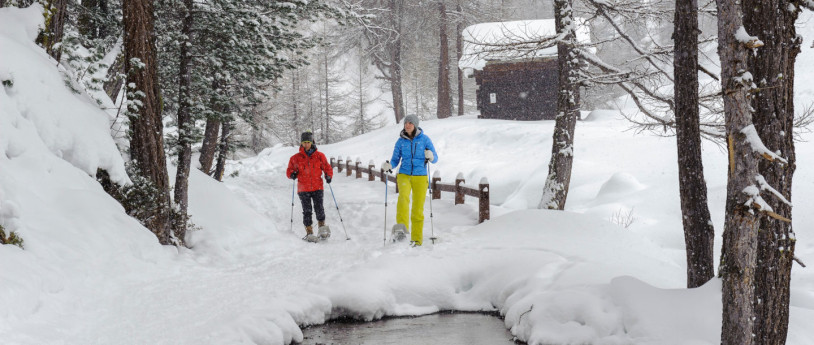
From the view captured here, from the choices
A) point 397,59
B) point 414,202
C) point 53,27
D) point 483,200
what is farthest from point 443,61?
point 53,27

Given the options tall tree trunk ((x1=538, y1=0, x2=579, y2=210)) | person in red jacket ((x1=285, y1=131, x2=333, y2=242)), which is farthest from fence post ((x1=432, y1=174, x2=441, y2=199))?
person in red jacket ((x1=285, y1=131, x2=333, y2=242))

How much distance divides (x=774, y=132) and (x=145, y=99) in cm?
708

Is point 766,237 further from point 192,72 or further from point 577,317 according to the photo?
point 192,72

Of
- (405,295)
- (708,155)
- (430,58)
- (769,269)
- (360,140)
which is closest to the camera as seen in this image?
(769,269)

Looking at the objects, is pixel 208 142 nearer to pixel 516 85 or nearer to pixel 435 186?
pixel 435 186

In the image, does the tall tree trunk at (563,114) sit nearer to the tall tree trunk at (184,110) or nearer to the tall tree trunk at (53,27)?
the tall tree trunk at (184,110)

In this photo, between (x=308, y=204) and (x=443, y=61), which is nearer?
(x=308, y=204)

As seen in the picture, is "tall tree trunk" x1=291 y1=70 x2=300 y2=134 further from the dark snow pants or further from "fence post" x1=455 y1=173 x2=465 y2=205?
the dark snow pants

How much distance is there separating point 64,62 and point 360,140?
21750 millimetres

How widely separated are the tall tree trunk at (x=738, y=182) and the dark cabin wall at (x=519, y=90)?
2443 cm

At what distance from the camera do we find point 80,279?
205 inches

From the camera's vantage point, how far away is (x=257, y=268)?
290 inches

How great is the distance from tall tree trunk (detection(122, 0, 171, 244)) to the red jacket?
241 centimetres

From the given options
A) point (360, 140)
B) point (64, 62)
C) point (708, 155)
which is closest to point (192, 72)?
point (64, 62)
